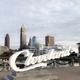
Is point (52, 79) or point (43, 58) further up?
point (43, 58)

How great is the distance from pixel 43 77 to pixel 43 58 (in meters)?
1.63

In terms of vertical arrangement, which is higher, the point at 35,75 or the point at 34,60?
the point at 34,60

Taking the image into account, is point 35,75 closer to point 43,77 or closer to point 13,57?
point 43,77

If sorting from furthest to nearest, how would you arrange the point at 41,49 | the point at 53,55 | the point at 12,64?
the point at 41,49 < the point at 53,55 < the point at 12,64

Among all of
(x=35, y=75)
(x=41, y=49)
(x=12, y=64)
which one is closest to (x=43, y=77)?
(x=35, y=75)

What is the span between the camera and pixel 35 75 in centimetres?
1487

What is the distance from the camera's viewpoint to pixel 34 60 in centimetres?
1534

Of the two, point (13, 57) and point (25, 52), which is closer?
point (13, 57)

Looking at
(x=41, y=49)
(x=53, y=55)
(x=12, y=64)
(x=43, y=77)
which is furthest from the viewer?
(x=41, y=49)

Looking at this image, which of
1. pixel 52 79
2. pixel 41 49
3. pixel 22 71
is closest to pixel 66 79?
pixel 52 79

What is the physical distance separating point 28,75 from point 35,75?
0.57m

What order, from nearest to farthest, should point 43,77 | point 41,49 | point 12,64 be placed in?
point 12,64 → point 43,77 → point 41,49

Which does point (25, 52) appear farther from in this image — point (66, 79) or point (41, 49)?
point (41, 49)

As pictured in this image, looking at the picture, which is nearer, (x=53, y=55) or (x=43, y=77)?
(x=43, y=77)
